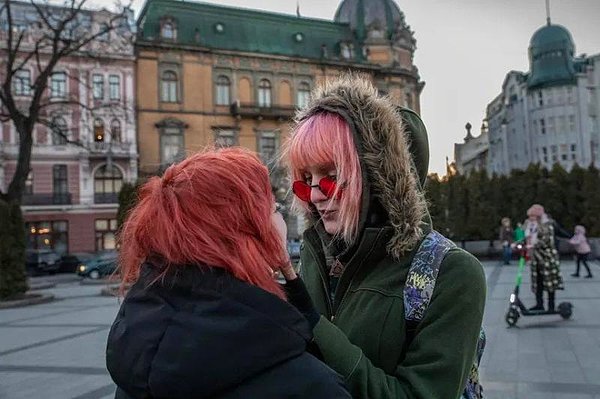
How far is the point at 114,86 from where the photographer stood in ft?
140

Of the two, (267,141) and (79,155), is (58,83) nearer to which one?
(79,155)

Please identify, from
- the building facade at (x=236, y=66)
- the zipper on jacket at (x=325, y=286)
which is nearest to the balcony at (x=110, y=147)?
the building facade at (x=236, y=66)

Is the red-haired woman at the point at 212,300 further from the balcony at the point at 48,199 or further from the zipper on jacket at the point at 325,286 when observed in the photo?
the balcony at the point at 48,199

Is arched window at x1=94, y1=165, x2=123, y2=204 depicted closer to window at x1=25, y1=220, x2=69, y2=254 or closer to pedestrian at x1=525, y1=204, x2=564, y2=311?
window at x1=25, y1=220, x2=69, y2=254

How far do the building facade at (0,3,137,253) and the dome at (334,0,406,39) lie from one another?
21.4 metres

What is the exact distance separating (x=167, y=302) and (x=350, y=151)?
0.69m

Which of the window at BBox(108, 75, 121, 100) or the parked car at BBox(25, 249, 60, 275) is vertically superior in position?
the window at BBox(108, 75, 121, 100)

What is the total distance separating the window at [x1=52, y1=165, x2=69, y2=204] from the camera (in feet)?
135

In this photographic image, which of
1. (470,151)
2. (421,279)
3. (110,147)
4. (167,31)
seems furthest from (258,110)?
(470,151)

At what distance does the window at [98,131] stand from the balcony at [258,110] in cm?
1007

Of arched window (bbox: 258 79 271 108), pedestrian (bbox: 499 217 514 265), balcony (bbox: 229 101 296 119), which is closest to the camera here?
pedestrian (bbox: 499 217 514 265)

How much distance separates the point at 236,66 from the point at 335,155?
46630mm

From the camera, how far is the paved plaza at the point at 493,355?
6.69 m

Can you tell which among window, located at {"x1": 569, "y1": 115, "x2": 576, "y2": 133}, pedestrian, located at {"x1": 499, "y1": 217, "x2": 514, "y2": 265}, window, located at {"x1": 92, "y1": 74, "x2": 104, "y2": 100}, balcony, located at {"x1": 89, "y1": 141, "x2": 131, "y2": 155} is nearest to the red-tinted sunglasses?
pedestrian, located at {"x1": 499, "y1": 217, "x2": 514, "y2": 265}
